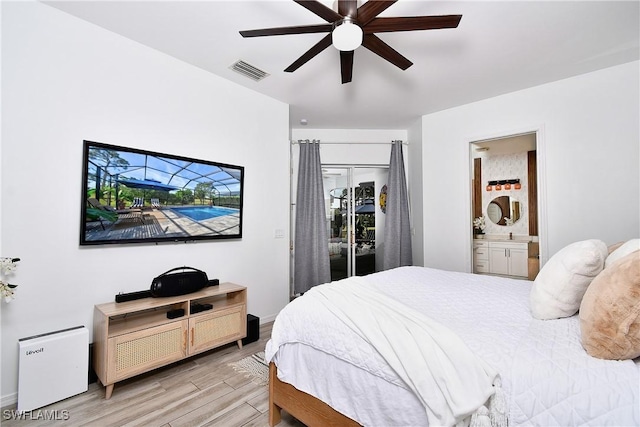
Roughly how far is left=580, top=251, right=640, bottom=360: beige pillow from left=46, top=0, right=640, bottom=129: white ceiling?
1.95 meters

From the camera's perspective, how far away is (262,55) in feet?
8.84

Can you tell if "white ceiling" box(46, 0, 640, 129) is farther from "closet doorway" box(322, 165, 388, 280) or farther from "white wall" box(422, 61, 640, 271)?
"closet doorway" box(322, 165, 388, 280)

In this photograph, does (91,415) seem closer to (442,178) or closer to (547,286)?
(547,286)

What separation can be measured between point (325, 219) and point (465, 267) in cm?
207

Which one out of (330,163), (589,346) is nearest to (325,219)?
(330,163)

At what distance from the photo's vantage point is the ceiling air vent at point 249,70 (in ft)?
9.40

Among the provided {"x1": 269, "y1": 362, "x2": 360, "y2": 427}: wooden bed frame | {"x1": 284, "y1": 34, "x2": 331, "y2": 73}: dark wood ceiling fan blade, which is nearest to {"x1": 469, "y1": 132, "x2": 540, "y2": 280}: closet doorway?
{"x1": 284, "y1": 34, "x2": 331, "y2": 73}: dark wood ceiling fan blade

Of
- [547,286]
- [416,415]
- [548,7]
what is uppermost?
[548,7]

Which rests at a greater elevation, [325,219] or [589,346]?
[325,219]

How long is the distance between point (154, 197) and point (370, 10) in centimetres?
222

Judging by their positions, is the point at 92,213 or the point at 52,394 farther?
the point at 92,213

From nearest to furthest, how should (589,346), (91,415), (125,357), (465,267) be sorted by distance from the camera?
(589,346)
(91,415)
(125,357)
(465,267)

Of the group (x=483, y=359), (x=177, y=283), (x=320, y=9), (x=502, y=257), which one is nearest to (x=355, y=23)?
(x=320, y=9)

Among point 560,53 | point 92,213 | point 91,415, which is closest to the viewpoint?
point 91,415
